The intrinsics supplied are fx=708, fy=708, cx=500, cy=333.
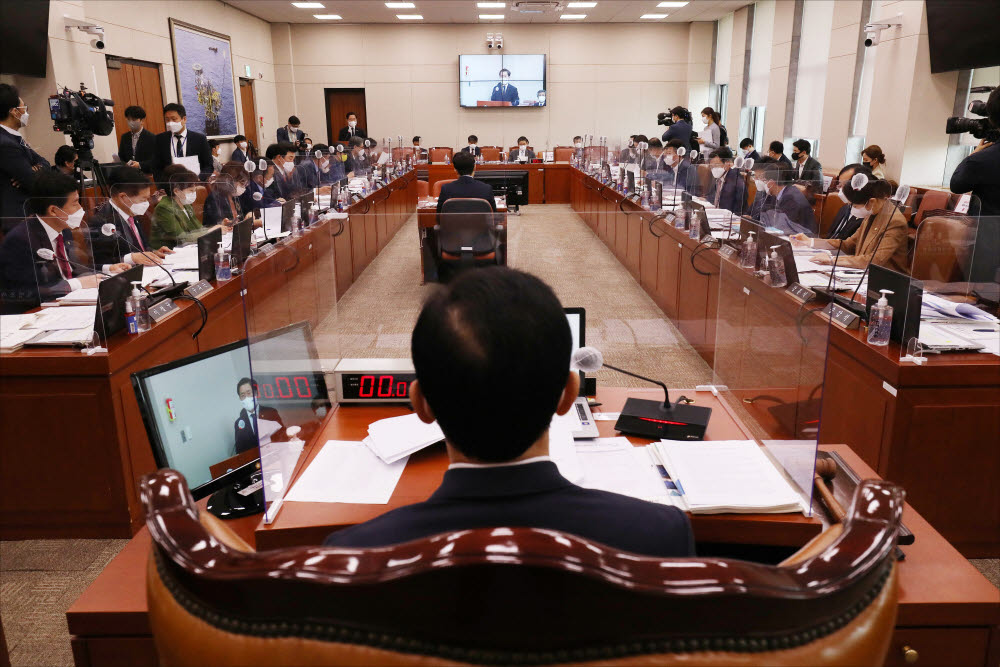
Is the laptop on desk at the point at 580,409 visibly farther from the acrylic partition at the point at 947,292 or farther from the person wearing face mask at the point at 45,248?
the person wearing face mask at the point at 45,248

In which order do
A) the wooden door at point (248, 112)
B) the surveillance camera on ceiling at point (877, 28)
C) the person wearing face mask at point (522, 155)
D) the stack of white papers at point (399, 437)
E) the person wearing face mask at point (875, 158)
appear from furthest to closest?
1. the wooden door at point (248, 112)
2. the person wearing face mask at point (522, 155)
3. the surveillance camera on ceiling at point (877, 28)
4. the person wearing face mask at point (875, 158)
5. the stack of white papers at point (399, 437)

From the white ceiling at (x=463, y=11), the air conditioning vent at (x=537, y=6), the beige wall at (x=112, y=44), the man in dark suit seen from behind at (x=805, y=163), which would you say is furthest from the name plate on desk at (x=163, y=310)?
the white ceiling at (x=463, y=11)

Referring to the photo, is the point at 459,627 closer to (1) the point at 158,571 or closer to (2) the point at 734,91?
(1) the point at 158,571

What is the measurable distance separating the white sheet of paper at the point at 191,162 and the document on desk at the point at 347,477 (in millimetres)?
6466

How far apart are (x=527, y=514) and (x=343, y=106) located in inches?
606

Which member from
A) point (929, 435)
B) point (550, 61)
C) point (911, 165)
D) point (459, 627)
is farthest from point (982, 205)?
point (550, 61)

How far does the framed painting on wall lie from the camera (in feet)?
33.5

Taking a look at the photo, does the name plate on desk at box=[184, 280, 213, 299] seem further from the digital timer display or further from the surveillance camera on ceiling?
the surveillance camera on ceiling

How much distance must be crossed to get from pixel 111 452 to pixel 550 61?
13.8m

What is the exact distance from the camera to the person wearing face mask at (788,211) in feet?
15.3

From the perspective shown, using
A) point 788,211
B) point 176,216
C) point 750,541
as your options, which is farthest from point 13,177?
point 788,211

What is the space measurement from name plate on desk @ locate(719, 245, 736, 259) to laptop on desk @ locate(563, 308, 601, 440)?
173 cm

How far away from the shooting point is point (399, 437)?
5.55ft

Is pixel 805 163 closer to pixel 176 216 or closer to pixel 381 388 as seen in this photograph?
pixel 176 216
